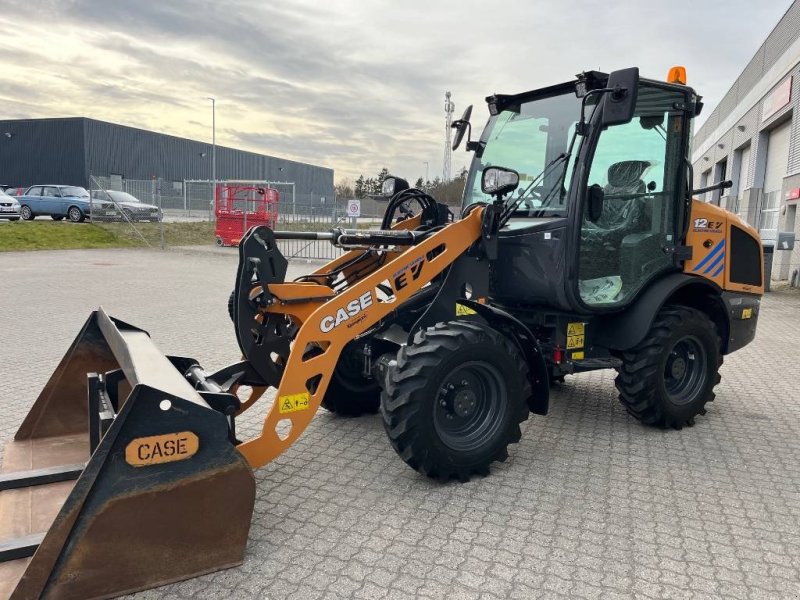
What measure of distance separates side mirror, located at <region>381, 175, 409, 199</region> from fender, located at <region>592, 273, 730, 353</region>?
190 centimetres

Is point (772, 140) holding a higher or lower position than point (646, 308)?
higher

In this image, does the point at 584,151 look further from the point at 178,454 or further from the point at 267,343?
the point at 178,454

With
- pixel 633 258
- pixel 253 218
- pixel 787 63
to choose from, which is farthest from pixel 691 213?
pixel 253 218

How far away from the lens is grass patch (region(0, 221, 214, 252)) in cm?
2058

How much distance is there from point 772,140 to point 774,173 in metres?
1.39

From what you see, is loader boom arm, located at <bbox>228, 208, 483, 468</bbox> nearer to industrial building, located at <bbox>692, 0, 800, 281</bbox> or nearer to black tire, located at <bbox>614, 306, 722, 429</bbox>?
black tire, located at <bbox>614, 306, 722, 429</bbox>

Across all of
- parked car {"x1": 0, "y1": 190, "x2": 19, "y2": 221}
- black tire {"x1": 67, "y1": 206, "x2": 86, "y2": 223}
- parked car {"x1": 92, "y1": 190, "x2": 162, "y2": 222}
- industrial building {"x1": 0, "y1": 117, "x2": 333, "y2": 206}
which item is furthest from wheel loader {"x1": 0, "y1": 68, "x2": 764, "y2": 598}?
industrial building {"x1": 0, "y1": 117, "x2": 333, "y2": 206}

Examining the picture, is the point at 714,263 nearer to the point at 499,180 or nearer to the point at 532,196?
the point at 532,196

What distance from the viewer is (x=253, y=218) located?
22.2m

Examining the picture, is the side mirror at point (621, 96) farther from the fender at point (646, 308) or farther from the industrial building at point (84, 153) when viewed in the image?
the industrial building at point (84, 153)

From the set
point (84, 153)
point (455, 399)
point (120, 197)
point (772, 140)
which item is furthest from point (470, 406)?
point (84, 153)

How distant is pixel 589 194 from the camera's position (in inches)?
178

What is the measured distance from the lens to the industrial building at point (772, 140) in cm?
1667

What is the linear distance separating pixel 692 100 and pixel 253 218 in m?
18.6
